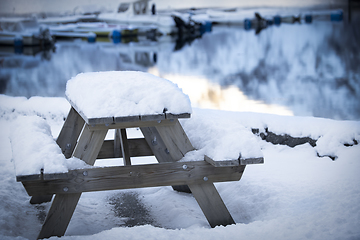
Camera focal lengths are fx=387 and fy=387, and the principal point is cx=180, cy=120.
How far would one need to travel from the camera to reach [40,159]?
2.34 meters

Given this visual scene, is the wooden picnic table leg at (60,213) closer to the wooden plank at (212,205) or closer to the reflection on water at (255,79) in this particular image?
the wooden plank at (212,205)

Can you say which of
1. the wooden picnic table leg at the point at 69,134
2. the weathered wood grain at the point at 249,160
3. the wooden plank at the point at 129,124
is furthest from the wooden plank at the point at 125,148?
the weathered wood grain at the point at 249,160

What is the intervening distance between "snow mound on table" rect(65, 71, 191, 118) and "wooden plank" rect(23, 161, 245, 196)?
1.27 feet

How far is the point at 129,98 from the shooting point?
8.03ft

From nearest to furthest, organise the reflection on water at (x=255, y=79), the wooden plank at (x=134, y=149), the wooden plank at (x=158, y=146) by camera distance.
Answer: the wooden plank at (x=158, y=146) → the wooden plank at (x=134, y=149) → the reflection on water at (x=255, y=79)

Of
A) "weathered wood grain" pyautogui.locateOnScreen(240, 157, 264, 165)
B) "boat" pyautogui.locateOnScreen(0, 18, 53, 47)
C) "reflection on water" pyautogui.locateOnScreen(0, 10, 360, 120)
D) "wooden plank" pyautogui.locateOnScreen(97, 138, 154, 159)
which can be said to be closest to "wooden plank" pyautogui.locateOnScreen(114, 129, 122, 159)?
"wooden plank" pyautogui.locateOnScreen(97, 138, 154, 159)

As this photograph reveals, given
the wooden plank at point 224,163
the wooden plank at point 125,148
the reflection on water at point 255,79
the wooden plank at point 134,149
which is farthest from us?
the reflection on water at point 255,79

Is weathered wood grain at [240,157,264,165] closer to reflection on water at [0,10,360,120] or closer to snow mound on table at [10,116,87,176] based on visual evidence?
snow mound on table at [10,116,87,176]

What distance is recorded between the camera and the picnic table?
92.3 inches

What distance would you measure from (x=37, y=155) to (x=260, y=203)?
1.65m

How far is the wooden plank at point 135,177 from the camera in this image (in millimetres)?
2400

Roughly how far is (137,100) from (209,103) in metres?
6.23

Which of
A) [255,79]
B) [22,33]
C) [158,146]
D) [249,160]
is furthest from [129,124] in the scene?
[22,33]

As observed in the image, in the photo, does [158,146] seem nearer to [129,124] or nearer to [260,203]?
[129,124]
